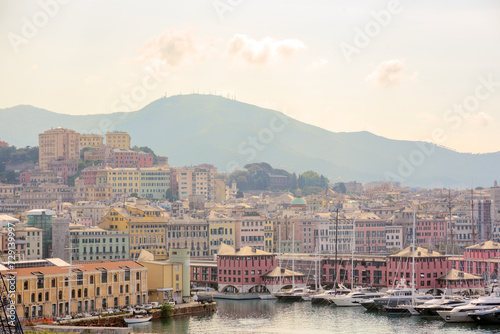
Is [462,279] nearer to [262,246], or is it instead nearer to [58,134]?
[262,246]

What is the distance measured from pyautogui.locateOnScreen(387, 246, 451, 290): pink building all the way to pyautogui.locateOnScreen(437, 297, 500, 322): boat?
1000cm

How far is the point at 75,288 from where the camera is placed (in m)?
51.0

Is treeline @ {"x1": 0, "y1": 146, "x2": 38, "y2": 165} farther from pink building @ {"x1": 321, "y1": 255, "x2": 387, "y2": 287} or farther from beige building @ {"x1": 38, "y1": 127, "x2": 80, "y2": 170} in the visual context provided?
pink building @ {"x1": 321, "y1": 255, "x2": 387, "y2": 287}

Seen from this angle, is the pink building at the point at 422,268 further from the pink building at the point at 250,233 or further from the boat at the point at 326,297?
the pink building at the point at 250,233

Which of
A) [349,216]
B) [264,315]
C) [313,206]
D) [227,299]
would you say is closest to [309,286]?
[227,299]

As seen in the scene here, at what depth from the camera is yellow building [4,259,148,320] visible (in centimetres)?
4813

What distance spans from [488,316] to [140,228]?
120 feet

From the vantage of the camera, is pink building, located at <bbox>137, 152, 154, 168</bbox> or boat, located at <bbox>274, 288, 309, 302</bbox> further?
pink building, located at <bbox>137, 152, 154, 168</bbox>

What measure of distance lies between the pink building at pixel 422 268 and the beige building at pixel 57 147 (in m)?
76.2

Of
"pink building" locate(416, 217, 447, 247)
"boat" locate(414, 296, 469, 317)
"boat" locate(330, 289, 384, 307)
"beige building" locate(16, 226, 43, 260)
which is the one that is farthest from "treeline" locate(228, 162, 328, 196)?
"boat" locate(414, 296, 469, 317)

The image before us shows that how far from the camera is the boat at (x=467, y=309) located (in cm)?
5275

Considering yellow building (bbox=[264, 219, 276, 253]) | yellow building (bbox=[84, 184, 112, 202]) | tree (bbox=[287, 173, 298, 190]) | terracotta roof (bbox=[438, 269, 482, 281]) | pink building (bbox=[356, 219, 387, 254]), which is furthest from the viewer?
tree (bbox=[287, 173, 298, 190])

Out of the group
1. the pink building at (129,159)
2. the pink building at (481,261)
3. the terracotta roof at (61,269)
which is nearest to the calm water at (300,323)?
the terracotta roof at (61,269)

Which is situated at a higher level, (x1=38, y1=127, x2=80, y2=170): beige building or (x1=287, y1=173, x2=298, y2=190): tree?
(x1=38, y1=127, x2=80, y2=170): beige building
